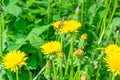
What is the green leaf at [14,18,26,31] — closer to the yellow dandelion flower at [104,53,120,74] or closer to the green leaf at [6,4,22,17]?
the green leaf at [6,4,22,17]

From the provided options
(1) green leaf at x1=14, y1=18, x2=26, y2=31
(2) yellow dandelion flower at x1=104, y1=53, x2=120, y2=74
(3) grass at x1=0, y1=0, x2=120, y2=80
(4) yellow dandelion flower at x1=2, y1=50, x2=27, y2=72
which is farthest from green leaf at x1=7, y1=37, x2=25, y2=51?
(2) yellow dandelion flower at x1=104, y1=53, x2=120, y2=74

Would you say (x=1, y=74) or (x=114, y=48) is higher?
(x=114, y=48)

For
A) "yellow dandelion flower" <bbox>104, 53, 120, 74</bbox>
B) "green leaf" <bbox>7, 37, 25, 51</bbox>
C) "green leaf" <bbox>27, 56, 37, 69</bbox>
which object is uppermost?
"yellow dandelion flower" <bbox>104, 53, 120, 74</bbox>

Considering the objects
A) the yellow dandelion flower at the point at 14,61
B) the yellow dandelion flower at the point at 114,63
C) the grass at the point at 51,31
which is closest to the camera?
the yellow dandelion flower at the point at 114,63

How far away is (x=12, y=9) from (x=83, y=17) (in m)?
0.44

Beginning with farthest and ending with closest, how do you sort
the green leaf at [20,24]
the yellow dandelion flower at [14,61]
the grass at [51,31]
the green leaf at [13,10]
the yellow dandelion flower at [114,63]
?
1. the green leaf at [20,24]
2. the green leaf at [13,10]
3. the grass at [51,31]
4. the yellow dandelion flower at [14,61]
5. the yellow dandelion flower at [114,63]

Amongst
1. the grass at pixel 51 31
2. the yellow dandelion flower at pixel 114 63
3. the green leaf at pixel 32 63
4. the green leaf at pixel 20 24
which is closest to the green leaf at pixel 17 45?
the grass at pixel 51 31

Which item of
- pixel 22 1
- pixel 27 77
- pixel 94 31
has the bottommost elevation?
pixel 27 77

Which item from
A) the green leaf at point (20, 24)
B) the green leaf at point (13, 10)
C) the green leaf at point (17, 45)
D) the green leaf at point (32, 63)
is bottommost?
the green leaf at point (32, 63)

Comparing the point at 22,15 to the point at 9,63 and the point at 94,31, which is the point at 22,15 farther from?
the point at 9,63

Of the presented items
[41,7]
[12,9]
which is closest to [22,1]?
[41,7]

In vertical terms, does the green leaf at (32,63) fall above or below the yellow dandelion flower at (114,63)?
below

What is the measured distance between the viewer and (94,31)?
84.5 inches

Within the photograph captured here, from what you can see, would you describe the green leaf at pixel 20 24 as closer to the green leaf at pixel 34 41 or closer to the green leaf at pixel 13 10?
the green leaf at pixel 13 10
